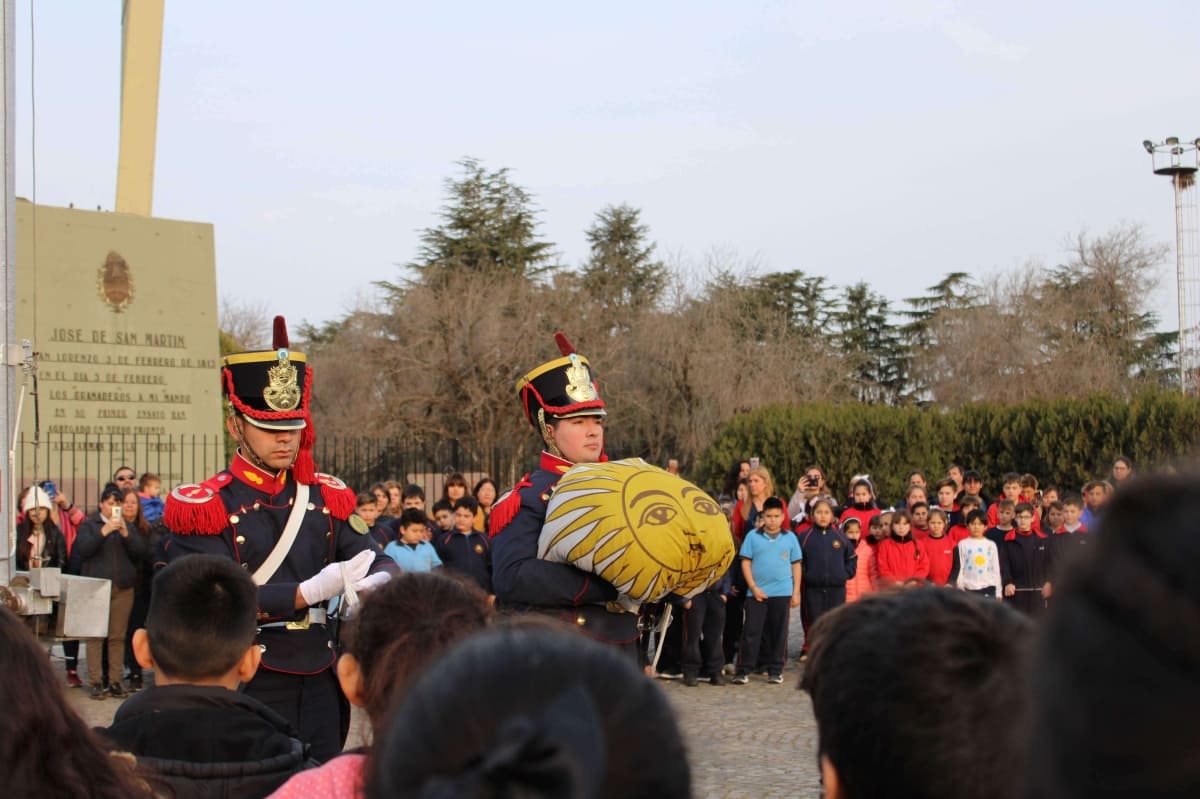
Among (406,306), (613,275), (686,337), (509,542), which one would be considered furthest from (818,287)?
(509,542)

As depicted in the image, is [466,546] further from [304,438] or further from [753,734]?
[304,438]

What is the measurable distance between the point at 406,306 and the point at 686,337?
25.6 feet

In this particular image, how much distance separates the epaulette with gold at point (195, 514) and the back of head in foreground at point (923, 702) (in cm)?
351

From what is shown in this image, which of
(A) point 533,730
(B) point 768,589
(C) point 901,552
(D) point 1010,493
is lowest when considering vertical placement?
(B) point 768,589

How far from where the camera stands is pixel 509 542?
5.26 meters

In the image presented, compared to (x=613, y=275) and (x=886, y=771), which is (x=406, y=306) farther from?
(x=886, y=771)

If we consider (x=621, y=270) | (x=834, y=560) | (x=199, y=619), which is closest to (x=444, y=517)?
(x=834, y=560)

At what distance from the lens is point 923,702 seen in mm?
1633

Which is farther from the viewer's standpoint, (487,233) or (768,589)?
(487,233)

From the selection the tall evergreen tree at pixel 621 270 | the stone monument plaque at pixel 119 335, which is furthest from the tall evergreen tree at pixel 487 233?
the stone monument plaque at pixel 119 335

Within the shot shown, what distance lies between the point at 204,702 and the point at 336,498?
2.14m

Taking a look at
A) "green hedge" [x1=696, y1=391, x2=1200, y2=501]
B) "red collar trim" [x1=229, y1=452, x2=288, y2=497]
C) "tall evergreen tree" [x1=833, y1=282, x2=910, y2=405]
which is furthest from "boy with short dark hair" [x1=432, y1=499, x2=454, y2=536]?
"tall evergreen tree" [x1=833, y1=282, x2=910, y2=405]

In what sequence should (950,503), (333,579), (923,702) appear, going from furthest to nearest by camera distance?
1. (950,503)
2. (333,579)
3. (923,702)

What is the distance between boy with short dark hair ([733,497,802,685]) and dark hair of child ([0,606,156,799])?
1049 cm
